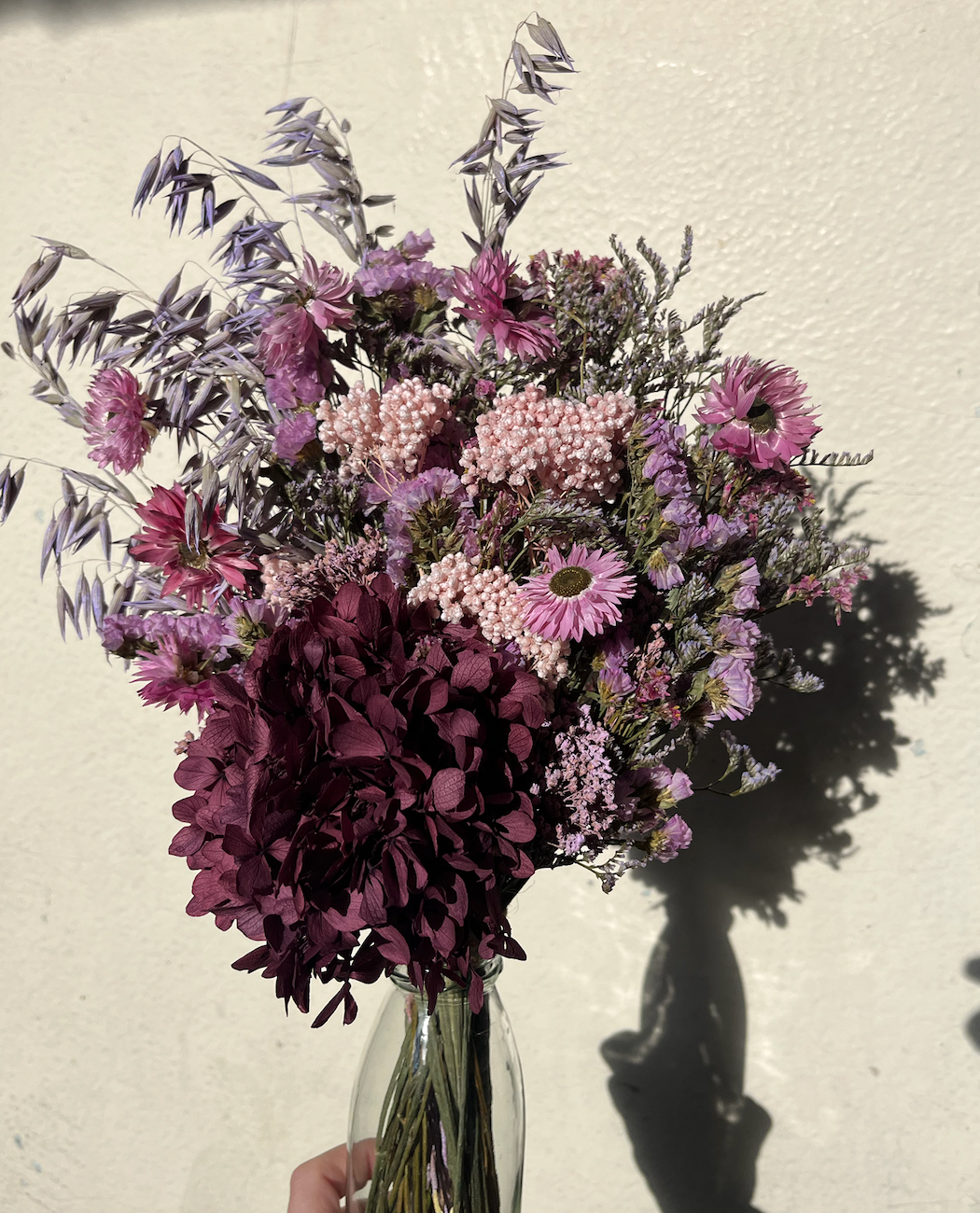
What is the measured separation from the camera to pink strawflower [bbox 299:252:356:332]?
20.1 inches

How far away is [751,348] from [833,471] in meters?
0.13

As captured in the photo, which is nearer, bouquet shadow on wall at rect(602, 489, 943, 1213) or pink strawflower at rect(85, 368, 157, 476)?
pink strawflower at rect(85, 368, 157, 476)

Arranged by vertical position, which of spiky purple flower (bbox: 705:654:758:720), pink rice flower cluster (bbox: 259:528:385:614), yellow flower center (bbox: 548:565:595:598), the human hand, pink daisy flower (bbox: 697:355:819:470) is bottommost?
the human hand

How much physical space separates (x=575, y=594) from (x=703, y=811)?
1.45 feet

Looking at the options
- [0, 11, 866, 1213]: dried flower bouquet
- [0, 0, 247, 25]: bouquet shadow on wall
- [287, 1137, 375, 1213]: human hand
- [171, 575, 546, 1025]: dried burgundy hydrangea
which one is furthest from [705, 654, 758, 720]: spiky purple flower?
[0, 0, 247, 25]: bouquet shadow on wall

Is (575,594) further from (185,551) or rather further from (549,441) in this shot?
(185,551)

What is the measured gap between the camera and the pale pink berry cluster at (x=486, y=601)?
0.48 m

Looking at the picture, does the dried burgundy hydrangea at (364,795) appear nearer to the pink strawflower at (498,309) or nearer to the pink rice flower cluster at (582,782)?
the pink rice flower cluster at (582,782)

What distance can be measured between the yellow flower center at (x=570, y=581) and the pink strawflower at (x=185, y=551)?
0.18m

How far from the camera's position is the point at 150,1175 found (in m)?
1.01

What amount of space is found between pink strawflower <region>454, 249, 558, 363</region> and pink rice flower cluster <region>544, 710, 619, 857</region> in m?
0.21

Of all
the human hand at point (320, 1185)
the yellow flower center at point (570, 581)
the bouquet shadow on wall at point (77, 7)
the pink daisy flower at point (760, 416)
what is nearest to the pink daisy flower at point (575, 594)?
the yellow flower center at point (570, 581)

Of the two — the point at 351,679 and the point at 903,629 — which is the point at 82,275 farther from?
the point at 903,629

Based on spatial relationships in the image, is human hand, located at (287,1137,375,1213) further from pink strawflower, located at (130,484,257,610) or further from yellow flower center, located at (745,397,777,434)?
yellow flower center, located at (745,397,777,434)
